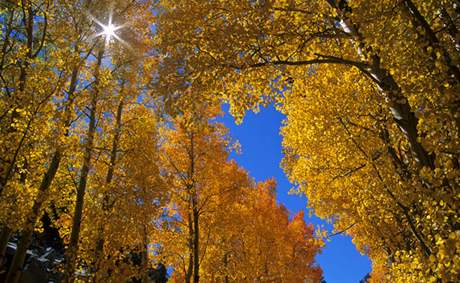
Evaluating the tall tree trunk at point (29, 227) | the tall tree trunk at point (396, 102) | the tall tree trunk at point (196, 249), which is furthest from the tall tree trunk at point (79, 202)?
the tall tree trunk at point (396, 102)

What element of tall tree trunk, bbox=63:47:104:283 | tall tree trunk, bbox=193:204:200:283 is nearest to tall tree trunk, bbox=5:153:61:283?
tall tree trunk, bbox=63:47:104:283

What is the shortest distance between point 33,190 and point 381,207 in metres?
7.77

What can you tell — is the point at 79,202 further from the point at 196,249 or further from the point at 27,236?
the point at 196,249

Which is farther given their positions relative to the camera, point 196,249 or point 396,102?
point 196,249

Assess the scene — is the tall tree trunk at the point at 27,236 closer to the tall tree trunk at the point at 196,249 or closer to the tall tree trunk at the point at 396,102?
the tall tree trunk at the point at 196,249

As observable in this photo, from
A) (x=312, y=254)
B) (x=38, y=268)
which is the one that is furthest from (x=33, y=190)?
(x=312, y=254)

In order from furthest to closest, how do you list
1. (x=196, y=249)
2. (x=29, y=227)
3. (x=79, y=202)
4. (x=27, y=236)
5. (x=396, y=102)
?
(x=196, y=249)
(x=79, y=202)
(x=27, y=236)
(x=29, y=227)
(x=396, y=102)

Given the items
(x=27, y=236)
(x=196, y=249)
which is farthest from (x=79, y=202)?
(x=196, y=249)

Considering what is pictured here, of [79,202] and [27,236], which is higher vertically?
[79,202]

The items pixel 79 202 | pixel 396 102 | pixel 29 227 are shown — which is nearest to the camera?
pixel 396 102

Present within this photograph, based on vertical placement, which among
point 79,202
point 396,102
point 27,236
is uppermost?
point 79,202

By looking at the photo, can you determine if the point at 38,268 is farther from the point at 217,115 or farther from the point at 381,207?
the point at 381,207

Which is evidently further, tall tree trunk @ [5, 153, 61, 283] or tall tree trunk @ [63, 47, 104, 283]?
tall tree trunk @ [63, 47, 104, 283]

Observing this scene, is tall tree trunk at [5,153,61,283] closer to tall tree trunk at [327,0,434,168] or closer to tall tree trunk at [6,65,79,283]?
tall tree trunk at [6,65,79,283]
